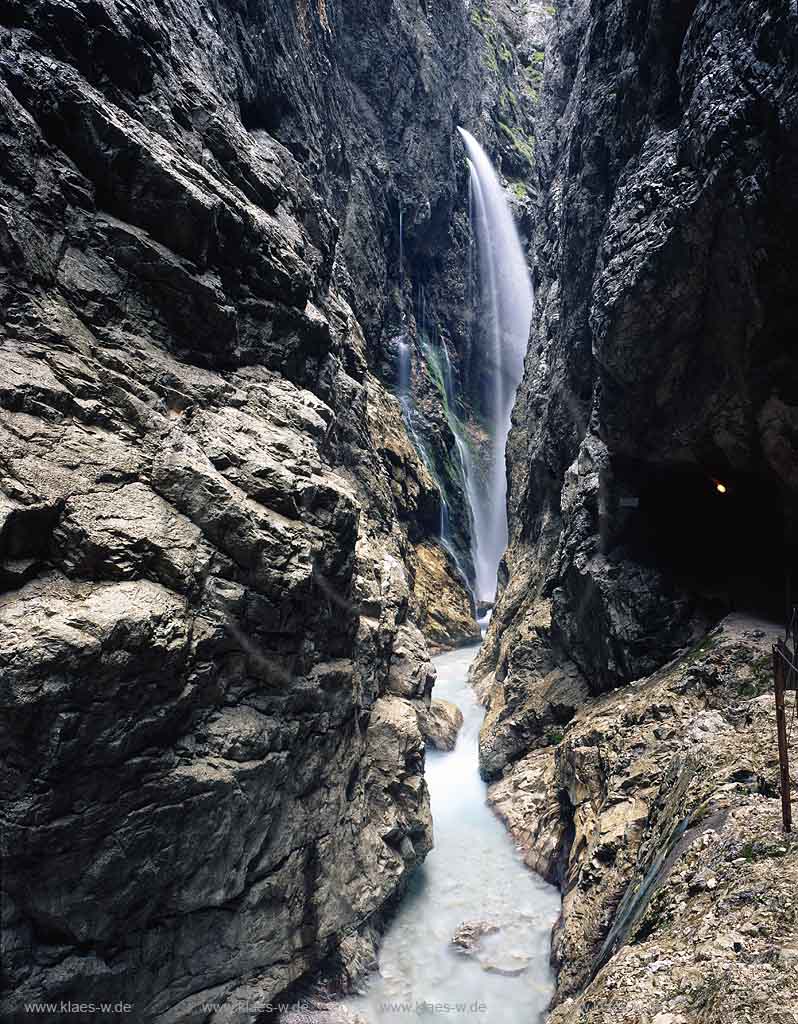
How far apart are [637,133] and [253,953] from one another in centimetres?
1739

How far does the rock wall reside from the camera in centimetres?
645

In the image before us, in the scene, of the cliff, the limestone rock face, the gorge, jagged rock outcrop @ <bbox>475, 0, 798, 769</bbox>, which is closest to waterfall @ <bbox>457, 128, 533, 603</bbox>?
the limestone rock face

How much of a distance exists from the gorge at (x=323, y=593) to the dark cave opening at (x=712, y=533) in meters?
0.09

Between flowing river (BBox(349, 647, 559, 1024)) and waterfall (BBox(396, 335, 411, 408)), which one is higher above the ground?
waterfall (BBox(396, 335, 411, 408))

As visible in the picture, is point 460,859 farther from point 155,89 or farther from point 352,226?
point 352,226

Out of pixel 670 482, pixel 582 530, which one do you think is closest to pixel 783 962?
pixel 670 482

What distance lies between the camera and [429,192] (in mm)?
38656

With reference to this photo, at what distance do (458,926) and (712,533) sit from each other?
9.67m

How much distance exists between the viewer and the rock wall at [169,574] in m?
6.45

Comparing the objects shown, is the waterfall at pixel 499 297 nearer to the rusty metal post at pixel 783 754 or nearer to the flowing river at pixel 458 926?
the flowing river at pixel 458 926

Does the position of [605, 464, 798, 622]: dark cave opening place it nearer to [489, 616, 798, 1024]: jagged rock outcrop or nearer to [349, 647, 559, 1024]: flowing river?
[489, 616, 798, 1024]: jagged rock outcrop

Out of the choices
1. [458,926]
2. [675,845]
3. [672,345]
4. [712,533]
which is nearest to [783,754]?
[675,845]

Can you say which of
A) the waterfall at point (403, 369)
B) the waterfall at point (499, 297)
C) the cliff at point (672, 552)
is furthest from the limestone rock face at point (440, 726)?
the waterfall at point (499, 297)

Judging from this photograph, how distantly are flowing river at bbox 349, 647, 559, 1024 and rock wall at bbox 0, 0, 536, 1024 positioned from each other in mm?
880
